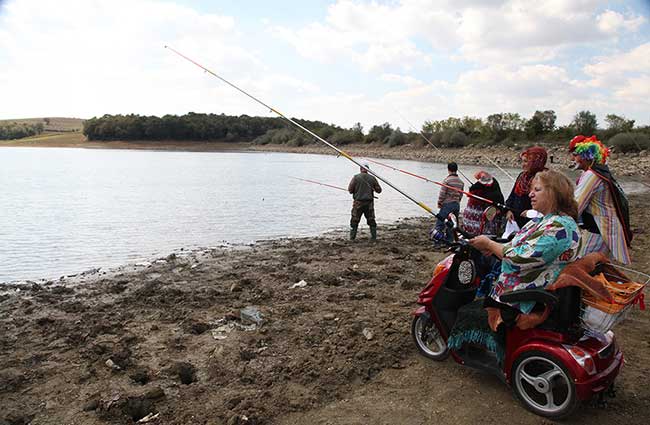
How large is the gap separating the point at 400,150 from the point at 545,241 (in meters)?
66.5

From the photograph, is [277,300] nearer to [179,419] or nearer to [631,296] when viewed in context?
[179,419]

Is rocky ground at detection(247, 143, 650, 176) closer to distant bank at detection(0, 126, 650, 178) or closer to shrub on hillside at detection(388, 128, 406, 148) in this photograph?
distant bank at detection(0, 126, 650, 178)

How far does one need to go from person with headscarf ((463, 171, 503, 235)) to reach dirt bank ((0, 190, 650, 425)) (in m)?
1.18

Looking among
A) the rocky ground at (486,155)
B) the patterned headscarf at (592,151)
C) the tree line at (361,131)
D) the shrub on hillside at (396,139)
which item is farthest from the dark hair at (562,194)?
the shrub on hillside at (396,139)

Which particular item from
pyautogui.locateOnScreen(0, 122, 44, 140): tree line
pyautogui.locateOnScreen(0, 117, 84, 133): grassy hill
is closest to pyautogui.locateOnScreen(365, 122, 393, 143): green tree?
pyautogui.locateOnScreen(0, 117, 84, 133): grassy hill

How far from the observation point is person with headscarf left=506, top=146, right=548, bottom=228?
17.8 ft

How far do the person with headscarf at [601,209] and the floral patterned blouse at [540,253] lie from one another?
1264 millimetres

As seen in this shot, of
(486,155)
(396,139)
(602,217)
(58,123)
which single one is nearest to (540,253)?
(602,217)

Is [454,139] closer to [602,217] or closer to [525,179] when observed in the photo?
[525,179]

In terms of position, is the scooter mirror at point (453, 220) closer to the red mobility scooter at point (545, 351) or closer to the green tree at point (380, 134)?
the red mobility scooter at point (545, 351)

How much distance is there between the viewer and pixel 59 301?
692 centimetres

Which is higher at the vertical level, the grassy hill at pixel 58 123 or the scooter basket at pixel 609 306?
the grassy hill at pixel 58 123

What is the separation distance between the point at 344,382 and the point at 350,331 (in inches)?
40.0

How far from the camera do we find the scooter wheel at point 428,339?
14.4 ft
